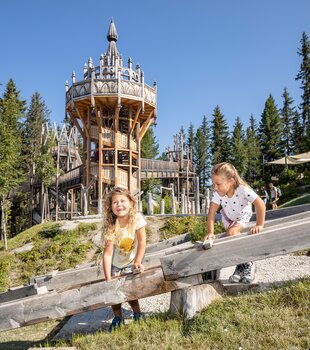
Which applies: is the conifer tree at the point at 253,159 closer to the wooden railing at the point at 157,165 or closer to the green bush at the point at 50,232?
the wooden railing at the point at 157,165

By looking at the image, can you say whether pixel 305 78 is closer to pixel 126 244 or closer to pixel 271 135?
pixel 271 135

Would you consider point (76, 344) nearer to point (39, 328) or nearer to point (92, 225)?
point (39, 328)

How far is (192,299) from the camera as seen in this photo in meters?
3.83

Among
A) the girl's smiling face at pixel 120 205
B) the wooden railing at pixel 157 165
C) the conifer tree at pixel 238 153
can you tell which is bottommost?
the girl's smiling face at pixel 120 205

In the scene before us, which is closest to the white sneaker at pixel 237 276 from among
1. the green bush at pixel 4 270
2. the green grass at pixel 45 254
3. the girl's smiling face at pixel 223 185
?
the girl's smiling face at pixel 223 185

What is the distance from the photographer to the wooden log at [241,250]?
353cm

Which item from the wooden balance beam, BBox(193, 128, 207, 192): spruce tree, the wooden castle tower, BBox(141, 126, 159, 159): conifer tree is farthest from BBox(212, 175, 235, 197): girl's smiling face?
BBox(193, 128, 207, 192): spruce tree

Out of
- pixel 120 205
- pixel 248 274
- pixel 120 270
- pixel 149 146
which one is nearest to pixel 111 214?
pixel 120 205

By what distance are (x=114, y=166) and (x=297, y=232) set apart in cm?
2190

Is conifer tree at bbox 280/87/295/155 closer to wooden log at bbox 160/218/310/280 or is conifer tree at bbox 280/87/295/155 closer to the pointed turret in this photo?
the pointed turret

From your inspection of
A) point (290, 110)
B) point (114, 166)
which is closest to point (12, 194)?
point (114, 166)

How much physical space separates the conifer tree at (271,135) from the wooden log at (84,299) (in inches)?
2081

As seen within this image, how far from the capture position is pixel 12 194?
31625mm

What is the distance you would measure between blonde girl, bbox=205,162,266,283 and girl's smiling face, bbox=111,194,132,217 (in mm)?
1092
